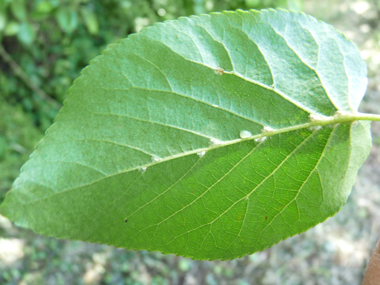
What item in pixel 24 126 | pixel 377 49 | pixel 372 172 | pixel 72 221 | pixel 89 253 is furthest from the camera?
pixel 377 49

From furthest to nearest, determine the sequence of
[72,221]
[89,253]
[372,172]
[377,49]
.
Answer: [377,49]
[372,172]
[89,253]
[72,221]

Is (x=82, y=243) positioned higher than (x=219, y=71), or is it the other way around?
(x=219, y=71)


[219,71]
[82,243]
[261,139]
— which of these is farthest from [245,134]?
[82,243]

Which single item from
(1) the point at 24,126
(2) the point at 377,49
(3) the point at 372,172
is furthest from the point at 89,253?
(2) the point at 377,49

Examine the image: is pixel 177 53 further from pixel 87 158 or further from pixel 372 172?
pixel 372 172

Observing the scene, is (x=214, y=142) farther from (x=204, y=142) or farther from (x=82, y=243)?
(x=82, y=243)

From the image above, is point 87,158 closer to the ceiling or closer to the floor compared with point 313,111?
closer to the ceiling

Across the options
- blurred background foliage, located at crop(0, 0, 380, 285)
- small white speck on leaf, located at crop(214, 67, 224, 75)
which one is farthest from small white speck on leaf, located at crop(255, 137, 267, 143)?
blurred background foliage, located at crop(0, 0, 380, 285)
